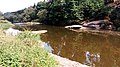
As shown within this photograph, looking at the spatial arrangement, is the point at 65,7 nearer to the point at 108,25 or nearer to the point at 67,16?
the point at 67,16

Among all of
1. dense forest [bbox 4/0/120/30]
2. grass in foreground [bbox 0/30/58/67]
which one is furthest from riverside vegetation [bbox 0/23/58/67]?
dense forest [bbox 4/0/120/30]

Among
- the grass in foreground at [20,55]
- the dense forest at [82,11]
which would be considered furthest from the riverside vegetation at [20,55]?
the dense forest at [82,11]

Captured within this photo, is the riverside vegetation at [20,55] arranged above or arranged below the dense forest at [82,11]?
above

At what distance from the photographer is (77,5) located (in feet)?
136

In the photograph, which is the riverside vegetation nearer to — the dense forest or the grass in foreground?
the grass in foreground

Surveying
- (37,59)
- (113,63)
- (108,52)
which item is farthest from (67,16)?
(37,59)

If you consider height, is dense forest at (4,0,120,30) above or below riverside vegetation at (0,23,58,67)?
below

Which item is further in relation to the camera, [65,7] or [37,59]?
[65,7]

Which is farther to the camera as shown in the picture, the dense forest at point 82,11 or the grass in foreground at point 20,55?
the dense forest at point 82,11

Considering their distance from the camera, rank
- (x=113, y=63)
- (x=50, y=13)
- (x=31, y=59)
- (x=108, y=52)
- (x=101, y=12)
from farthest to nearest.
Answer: (x=50, y=13)
(x=101, y=12)
(x=108, y=52)
(x=113, y=63)
(x=31, y=59)

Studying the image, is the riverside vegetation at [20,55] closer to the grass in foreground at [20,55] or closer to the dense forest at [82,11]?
the grass in foreground at [20,55]

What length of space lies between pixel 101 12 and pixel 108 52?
21.6m

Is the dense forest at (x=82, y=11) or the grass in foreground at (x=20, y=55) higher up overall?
the grass in foreground at (x=20, y=55)

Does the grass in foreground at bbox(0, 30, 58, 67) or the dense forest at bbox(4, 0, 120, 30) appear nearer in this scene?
the grass in foreground at bbox(0, 30, 58, 67)
